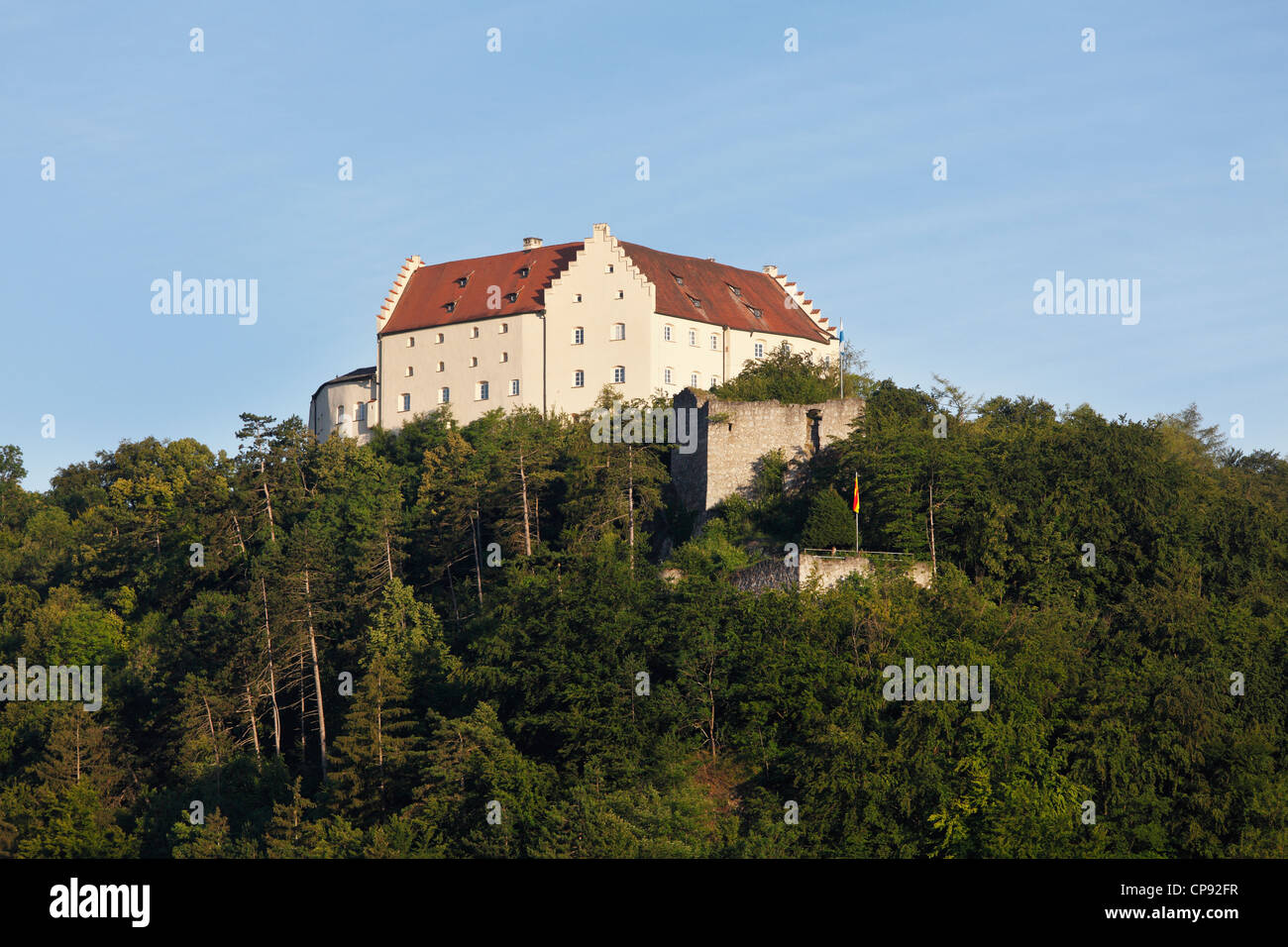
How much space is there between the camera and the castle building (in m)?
74.6

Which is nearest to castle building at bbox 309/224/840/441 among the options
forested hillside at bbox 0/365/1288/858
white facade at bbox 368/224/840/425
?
white facade at bbox 368/224/840/425

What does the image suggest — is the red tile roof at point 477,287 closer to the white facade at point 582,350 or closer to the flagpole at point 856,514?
the white facade at point 582,350

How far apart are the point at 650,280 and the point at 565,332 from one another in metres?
4.18

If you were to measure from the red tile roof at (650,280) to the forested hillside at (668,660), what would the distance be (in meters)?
8.01

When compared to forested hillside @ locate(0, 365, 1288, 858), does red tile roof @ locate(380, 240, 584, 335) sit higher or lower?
higher

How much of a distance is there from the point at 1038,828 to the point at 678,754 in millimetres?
9928

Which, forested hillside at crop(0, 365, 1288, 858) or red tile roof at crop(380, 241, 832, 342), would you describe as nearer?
forested hillside at crop(0, 365, 1288, 858)

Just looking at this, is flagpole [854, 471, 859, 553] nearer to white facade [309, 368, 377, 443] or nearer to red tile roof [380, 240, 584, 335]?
red tile roof [380, 240, 584, 335]

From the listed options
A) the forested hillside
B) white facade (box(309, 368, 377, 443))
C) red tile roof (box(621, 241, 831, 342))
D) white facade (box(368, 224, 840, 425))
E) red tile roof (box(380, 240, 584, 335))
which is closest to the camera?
the forested hillside

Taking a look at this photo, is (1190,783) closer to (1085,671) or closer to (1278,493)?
(1085,671)

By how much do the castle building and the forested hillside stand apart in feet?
13.1

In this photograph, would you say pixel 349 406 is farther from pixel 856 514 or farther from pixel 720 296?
pixel 856 514

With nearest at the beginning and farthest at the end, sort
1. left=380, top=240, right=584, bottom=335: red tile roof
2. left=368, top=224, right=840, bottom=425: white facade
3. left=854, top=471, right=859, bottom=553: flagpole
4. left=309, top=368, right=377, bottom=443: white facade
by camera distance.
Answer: left=854, top=471, right=859, bottom=553: flagpole → left=368, top=224, right=840, bottom=425: white facade → left=380, top=240, right=584, bottom=335: red tile roof → left=309, top=368, right=377, bottom=443: white facade

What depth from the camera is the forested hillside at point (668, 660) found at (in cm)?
4947
